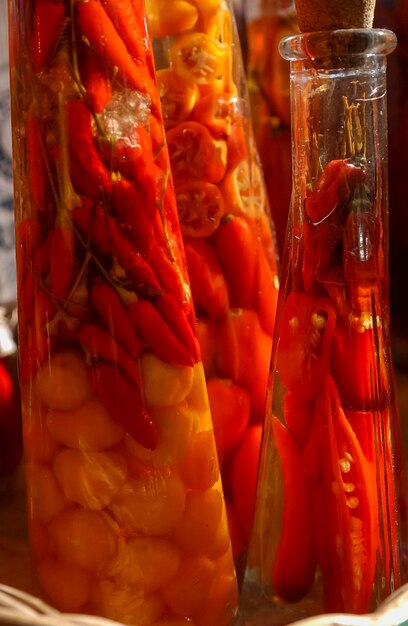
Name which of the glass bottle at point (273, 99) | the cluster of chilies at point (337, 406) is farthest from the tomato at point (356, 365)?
the glass bottle at point (273, 99)

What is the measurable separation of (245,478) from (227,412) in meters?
0.04

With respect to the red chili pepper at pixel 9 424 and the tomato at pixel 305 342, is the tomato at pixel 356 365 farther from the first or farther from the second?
the red chili pepper at pixel 9 424

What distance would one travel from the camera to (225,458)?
17.0 inches

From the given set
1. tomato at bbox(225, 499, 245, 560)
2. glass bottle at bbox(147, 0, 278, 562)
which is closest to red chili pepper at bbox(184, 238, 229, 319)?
glass bottle at bbox(147, 0, 278, 562)

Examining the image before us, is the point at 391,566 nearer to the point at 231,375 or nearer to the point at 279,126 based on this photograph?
the point at 231,375

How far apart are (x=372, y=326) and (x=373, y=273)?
0.08ft

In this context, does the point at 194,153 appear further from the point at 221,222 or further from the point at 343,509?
the point at 343,509

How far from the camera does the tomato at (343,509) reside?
373 mm

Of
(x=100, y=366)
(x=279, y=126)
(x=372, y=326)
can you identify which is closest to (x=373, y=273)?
(x=372, y=326)

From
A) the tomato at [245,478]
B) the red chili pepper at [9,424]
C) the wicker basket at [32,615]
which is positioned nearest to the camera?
the wicker basket at [32,615]

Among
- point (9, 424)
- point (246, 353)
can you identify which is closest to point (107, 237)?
point (246, 353)

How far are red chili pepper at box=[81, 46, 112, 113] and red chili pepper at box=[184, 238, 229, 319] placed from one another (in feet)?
0.32

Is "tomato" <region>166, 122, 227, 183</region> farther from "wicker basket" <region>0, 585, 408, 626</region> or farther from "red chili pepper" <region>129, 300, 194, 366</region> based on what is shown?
"wicker basket" <region>0, 585, 408, 626</region>

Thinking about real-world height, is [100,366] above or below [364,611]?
above
